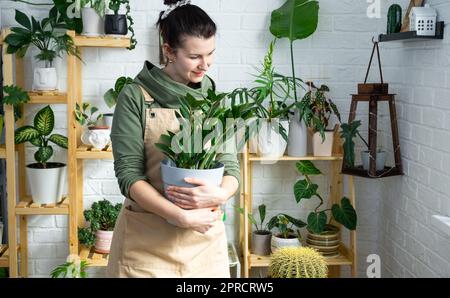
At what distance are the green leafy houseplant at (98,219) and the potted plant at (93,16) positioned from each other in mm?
852

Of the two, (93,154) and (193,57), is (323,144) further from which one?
(193,57)

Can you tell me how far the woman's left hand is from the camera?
1475mm

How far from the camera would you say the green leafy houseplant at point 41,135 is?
3.00 meters

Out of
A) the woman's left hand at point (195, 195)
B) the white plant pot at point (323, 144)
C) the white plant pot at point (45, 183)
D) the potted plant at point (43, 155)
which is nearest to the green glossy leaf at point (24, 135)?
the potted plant at point (43, 155)

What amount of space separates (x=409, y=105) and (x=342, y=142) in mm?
394

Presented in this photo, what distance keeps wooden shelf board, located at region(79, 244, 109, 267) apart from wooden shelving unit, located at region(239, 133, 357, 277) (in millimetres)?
695

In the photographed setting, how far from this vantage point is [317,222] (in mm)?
3129

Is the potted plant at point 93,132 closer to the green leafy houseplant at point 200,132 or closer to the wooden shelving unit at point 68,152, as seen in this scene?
the wooden shelving unit at point 68,152

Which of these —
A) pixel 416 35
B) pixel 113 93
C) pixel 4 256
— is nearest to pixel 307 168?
pixel 416 35

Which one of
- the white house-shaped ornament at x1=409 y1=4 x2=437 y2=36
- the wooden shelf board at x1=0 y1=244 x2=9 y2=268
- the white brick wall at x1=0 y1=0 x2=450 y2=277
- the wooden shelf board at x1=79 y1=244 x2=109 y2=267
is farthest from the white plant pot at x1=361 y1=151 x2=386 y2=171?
the wooden shelf board at x1=0 y1=244 x2=9 y2=268

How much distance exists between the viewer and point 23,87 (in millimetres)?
3162

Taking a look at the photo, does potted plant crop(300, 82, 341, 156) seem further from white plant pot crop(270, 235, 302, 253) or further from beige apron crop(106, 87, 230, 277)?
beige apron crop(106, 87, 230, 277)

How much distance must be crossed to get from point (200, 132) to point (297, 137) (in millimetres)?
1665
